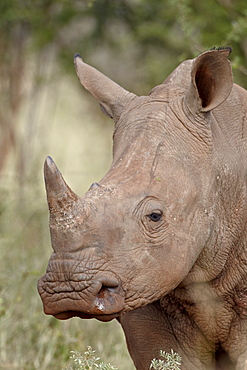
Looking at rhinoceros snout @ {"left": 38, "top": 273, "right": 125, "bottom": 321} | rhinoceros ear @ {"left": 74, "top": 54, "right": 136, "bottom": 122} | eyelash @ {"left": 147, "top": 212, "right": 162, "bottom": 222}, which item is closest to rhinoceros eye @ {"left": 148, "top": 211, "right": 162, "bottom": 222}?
eyelash @ {"left": 147, "top": 212, "right": 162, "bottom": 222}

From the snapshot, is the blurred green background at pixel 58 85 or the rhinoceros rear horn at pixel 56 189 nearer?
the rhinoceros rear horn at pixel 56 189

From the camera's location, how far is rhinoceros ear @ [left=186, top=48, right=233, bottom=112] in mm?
4895

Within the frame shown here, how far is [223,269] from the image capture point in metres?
5.07

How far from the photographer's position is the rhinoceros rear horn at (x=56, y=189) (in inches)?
173

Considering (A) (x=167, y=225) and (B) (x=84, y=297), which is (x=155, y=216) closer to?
(A) (x=167, y=225)

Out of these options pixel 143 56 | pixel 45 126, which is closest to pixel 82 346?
pixel 143 56

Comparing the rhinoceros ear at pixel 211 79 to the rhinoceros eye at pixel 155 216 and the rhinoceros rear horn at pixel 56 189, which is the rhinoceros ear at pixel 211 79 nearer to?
the rhinoceros eye at pixel 155 216

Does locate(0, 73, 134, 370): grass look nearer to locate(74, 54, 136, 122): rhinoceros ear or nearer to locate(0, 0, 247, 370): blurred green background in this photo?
locate(0, 0, 247, 370): blurred green background

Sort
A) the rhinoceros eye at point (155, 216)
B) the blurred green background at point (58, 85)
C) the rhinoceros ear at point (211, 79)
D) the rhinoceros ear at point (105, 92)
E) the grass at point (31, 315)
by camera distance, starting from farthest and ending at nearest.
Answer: the blurred green background at point (58, 85)
the grass at point (31, 315)
the rhinoceros ear at point (105, 92)
the rhinoceros ear at point (211, 79)
the rhinoceros eye at point (155, 216)

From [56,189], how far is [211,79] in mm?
1232

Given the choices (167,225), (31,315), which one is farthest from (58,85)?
(167,225)

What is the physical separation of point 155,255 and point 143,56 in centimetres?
848

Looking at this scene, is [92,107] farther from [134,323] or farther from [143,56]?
[134,323]

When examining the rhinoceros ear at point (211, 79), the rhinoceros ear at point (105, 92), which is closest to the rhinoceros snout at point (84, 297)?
the rhinoceros ear at point (211, 79)
